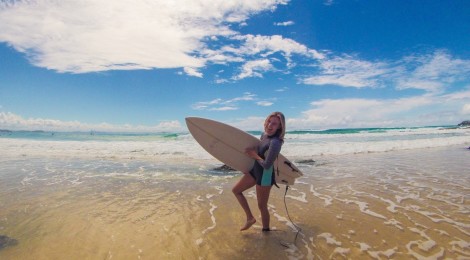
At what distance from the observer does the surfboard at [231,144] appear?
17.6 feet

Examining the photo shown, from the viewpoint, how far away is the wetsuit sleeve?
14.0 feet

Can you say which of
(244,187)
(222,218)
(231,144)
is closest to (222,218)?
(222,218)

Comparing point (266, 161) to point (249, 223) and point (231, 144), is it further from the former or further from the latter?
point (231, 144)

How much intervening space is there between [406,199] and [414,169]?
189 inches

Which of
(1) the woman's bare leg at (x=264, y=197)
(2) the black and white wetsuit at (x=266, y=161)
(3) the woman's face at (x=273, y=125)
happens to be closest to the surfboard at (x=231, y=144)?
(2) the black and white wetsuit at (x=266, y=161)

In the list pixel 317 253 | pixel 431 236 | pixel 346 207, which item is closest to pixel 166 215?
pixel 317 253

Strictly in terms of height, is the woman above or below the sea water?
above

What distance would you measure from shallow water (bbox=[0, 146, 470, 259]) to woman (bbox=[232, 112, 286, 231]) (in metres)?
0.57

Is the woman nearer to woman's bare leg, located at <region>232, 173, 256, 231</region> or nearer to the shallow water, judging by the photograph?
woman's bare leg, located at <region>232, 173, 256, 231</region>

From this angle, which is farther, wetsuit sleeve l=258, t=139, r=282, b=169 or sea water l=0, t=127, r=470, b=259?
wetsuit sleeve l=258, t=139, r=282, b=169

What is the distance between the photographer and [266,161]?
14.1 ft

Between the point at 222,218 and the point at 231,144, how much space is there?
4.63 ft

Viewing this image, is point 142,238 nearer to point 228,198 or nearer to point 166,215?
point 166,215

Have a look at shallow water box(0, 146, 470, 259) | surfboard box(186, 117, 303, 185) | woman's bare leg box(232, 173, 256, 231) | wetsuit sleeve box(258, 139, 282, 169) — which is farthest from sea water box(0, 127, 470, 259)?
wetsuit sleeve box(258, 139, 282, 169)
